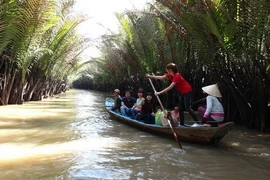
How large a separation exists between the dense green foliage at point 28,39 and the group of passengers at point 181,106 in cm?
486

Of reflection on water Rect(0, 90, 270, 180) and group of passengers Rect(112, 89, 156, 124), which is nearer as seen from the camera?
reflection on water Rect(0, 90, 270, 180)

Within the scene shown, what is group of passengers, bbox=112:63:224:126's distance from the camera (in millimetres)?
6242

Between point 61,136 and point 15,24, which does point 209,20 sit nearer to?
point 61,136

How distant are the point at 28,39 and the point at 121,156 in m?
8.76

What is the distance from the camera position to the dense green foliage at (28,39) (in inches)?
432

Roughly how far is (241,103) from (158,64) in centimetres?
641

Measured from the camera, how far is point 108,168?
4586mm

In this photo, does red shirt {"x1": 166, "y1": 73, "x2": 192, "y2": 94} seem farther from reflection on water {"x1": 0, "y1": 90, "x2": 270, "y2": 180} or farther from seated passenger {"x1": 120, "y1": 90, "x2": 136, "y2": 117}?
seated passenger {"x1": 120, "y1": 90, "x2": 136, "y2": 117}

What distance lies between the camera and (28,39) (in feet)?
40.3

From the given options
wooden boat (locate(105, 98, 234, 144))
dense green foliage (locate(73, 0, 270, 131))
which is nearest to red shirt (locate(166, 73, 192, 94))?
wooden boat (locate(105, 98, 234, 144))

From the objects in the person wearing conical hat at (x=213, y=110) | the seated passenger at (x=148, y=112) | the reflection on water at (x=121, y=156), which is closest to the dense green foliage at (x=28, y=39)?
the reflection on water at (x=121, y=156)

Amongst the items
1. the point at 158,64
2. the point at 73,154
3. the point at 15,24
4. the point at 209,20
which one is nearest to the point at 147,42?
the point at 158,64

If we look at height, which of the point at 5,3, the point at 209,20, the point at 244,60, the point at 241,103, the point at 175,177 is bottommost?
the point at 175,177

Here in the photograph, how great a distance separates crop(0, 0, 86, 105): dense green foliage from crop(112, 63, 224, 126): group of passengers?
486cm
